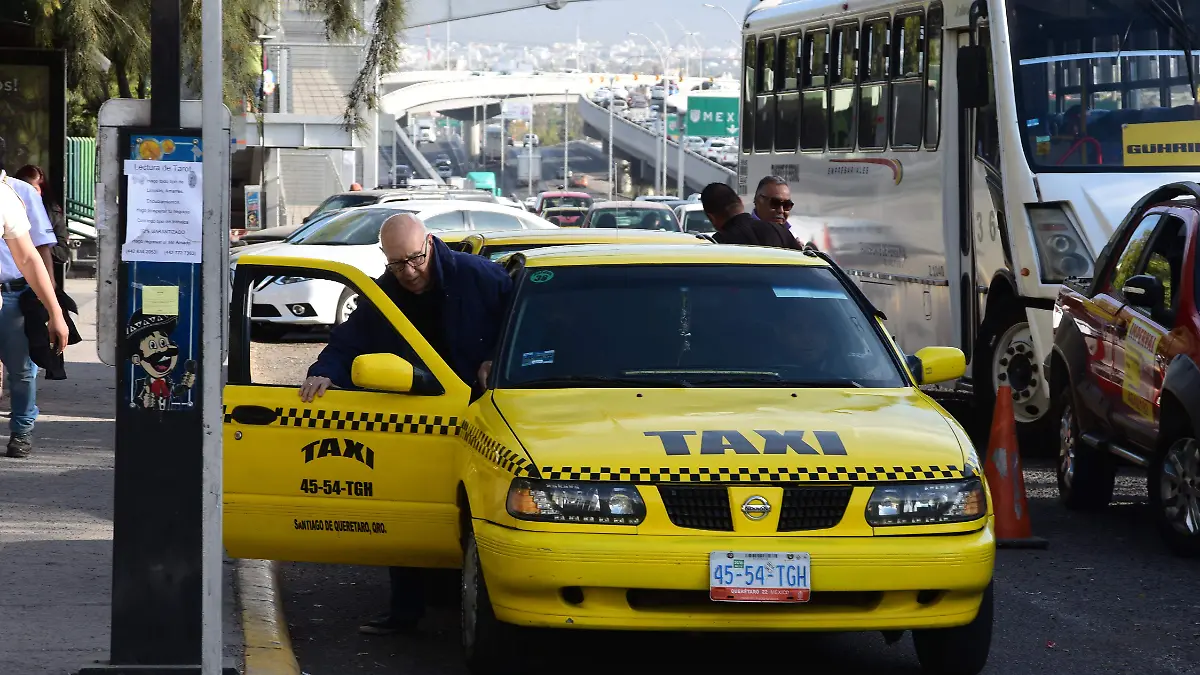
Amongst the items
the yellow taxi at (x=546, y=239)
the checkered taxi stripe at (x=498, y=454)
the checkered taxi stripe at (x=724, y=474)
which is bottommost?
the checkered taxi stripe at (x=724, y=474)

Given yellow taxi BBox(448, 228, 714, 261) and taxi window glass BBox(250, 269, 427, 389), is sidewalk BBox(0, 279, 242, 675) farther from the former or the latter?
taxi window glass BBox(250, 269, 427, 389)

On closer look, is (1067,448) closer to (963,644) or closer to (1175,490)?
(1175,490)

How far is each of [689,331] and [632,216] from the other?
27.4 m

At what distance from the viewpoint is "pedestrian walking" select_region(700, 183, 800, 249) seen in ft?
39.1

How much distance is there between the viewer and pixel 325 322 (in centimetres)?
2244

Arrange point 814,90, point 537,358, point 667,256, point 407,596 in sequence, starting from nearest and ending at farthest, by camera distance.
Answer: point 537,358, point 407,596, point 667,256, point 814,90

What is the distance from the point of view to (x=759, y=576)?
6070mm

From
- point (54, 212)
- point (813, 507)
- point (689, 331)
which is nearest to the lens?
point (813, 507)

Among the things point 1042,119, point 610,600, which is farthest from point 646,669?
point 1042,119

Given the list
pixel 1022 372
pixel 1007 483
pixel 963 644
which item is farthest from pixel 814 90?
pixel 963 644

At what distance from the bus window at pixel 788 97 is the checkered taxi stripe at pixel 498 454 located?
41.2 feet

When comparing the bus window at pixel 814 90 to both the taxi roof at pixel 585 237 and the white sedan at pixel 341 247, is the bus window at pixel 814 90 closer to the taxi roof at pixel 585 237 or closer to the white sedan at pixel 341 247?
the white sedan at pixel 341 247

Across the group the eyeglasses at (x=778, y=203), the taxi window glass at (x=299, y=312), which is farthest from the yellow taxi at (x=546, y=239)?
the taxi window glass at (x=299, y=312)

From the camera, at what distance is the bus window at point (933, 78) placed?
15312 millimetres
